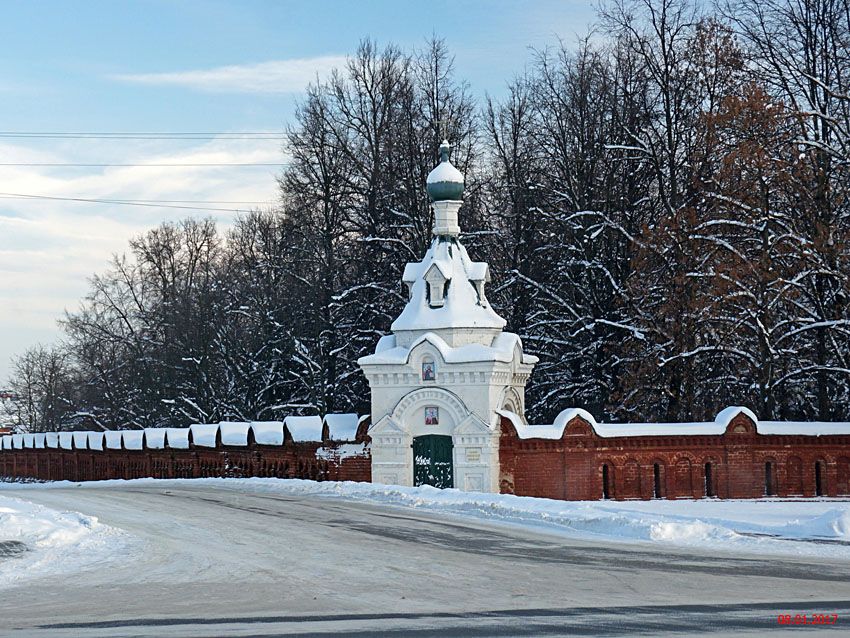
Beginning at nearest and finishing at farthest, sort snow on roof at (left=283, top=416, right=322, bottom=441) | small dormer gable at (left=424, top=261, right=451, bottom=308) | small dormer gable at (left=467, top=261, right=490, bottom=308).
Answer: small dormer gable at (left=424, top=261, right=451, bottom=308), small dormer gable at (left=467, top=261, right=490, bottom=308), snow on roof at (left=283, top=416, right=322, bottom=441)

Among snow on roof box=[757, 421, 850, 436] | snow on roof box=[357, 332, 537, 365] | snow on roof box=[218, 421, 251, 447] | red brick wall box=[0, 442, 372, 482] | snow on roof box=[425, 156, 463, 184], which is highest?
snow on roof box=[425, 156, 463, 184]

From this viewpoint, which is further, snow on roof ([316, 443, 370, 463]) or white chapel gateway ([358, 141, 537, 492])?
snow on roof ([316, 443, 370, 463])

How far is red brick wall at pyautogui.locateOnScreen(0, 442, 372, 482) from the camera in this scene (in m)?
33.6

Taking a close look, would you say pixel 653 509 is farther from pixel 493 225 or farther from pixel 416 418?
pixel 493 225

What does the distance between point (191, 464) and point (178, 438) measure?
1.34 meters

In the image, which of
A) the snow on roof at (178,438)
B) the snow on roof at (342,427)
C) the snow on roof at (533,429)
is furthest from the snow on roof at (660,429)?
the snow on roof at (178,438)

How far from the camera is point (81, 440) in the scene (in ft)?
167

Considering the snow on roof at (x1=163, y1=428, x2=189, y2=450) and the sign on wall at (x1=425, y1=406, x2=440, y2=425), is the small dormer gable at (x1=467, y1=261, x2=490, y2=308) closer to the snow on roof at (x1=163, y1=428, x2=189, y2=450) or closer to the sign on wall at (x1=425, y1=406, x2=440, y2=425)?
the sign on wall at (x1=425, y1=406, x2=440, y2=425)

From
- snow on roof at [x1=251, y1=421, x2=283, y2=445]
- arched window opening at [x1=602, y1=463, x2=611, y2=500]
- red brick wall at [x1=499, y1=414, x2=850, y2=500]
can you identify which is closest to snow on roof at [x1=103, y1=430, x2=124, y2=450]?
snow on roof at [x1=251, y1=421, x2=283, y2=445]

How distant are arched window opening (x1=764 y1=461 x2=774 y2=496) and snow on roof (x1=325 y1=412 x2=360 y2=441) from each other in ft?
36.8

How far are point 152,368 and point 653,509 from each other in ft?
123

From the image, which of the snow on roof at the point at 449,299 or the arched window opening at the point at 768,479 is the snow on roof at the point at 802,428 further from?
the snow on roof at the point at 449,299

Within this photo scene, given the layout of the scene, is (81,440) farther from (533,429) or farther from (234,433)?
(533,429)

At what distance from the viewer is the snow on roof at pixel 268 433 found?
35.9m
